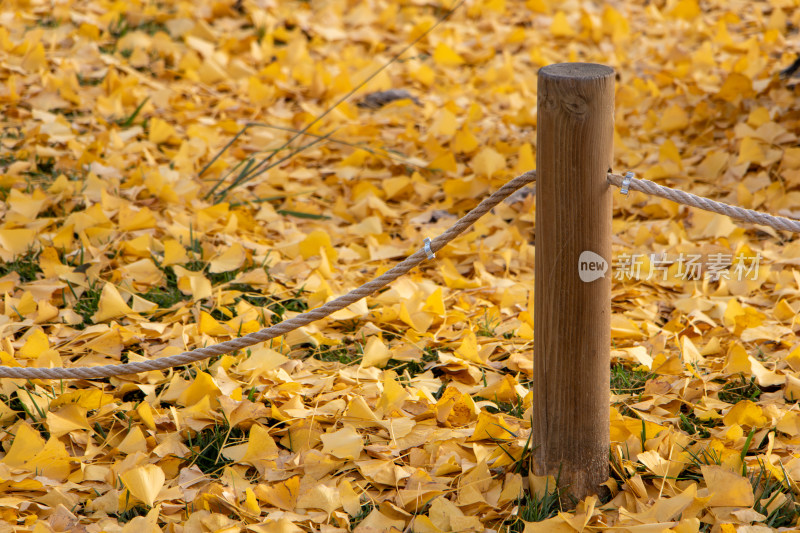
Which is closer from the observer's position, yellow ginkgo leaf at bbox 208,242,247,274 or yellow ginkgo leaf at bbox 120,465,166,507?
yellow ginkgo leaf at bbox 120,465,166,507

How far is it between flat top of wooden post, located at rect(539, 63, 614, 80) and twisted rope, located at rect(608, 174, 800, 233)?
0.16m

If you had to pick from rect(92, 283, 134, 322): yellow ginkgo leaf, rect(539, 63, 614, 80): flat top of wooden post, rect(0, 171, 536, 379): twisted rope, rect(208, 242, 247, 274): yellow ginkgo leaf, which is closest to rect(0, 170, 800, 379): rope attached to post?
rect(0, 171, 536, 379): twisted rope

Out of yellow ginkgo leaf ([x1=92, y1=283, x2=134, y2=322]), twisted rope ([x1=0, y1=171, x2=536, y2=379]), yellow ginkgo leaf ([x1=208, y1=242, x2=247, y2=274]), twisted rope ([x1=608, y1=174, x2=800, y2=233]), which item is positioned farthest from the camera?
yellow ginkgo leaf ([x1=208, y1=242, x2=247, y2=274])

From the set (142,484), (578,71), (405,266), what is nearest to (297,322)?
(405,266)

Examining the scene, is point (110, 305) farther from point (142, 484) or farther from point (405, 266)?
point (405, 266)

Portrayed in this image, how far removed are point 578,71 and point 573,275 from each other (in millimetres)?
312

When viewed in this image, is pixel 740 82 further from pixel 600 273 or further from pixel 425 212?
pixel 600 273

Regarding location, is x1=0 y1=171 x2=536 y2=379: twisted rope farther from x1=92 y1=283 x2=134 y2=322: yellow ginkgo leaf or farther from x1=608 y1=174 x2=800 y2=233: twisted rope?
x1=92 y1=283 x2=134 y2=322: yellow ginkgo leaf

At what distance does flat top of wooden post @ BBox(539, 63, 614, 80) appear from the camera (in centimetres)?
120

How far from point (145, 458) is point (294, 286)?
69 cm

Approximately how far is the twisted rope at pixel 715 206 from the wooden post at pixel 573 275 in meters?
0.05

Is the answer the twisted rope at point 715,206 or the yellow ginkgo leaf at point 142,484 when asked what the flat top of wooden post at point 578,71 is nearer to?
the twisted rope at point 715,206

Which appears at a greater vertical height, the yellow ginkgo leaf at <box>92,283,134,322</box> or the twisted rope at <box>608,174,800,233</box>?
the twisted rope at <box>608,174,800,233</box>

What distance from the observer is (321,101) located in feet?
10.5
